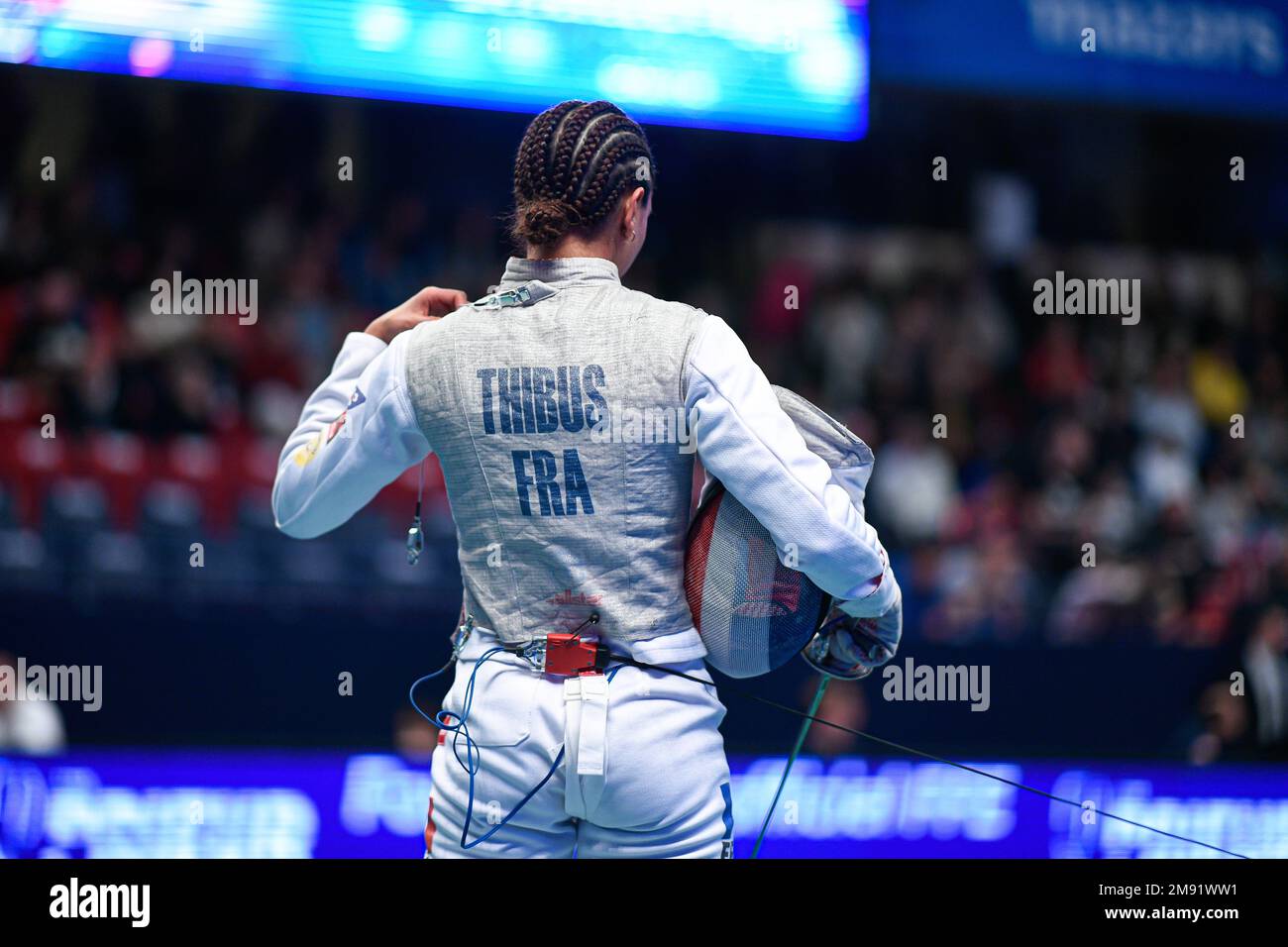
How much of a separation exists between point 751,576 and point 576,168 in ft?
1.98

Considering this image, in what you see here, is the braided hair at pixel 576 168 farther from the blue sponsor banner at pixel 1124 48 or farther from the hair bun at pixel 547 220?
the blue sponsor banner at pixel 1124 48

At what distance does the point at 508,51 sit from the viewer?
463cm

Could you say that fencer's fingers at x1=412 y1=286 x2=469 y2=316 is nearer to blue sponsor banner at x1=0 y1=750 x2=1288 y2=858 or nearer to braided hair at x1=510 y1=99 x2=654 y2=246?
braided hair at x1=510 y1=99 x2=654 y2=246

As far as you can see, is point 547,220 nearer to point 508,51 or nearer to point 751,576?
point 751,576

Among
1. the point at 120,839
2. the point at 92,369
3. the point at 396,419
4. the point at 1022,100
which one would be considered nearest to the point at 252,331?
the point at 92,369

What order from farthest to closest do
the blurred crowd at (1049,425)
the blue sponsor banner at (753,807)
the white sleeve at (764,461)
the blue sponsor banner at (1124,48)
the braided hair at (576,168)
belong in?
the blurred crowd at (1049,425) → the blue sponsor banner at (1124,48) → the blue sponsor banner at (753,807) → the braided hair at (576,168) → the white sleeve at (764,461)

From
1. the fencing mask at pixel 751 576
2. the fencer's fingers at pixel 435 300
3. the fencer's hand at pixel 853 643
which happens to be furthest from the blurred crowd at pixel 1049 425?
the fencer's fingers at pixel 435 300

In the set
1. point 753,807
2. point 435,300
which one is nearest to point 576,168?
point 435,300

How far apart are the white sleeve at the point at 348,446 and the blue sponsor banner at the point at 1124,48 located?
13.7 feet

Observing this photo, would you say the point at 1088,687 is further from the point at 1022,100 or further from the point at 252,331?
the point at 1022,100

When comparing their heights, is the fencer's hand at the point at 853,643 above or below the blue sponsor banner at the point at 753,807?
above

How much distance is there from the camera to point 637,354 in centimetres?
180

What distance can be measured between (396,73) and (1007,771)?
129 inches

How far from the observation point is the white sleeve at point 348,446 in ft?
6.26
